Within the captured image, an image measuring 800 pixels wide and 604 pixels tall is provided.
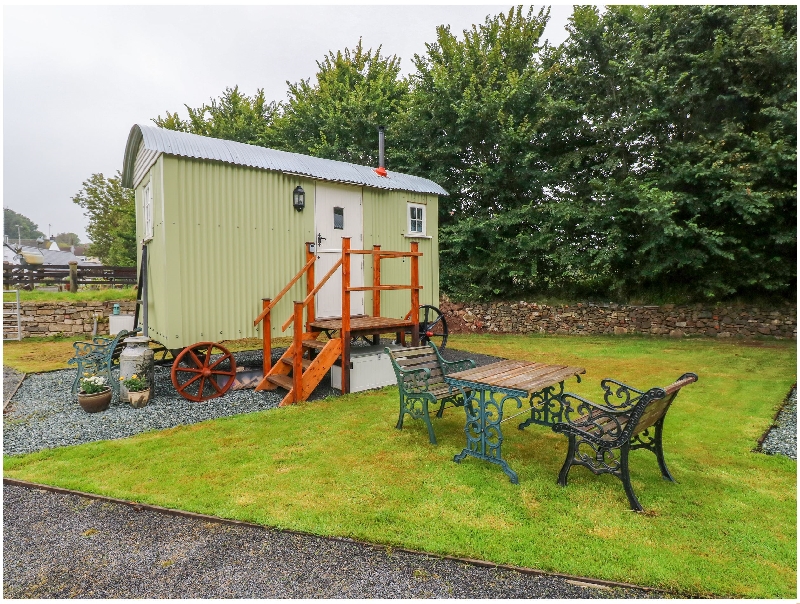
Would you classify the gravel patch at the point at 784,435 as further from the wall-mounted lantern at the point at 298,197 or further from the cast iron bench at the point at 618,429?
the wall-mounted lantern at the point at 298,197

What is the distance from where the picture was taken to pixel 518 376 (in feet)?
13.8

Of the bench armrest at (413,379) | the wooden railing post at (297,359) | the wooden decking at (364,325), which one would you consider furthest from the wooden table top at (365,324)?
the bench armrest at (413,379)

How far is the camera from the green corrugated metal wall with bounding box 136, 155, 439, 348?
20.4 ft

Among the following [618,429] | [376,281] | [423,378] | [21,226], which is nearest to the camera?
[618,429]

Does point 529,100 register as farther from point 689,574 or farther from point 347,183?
point 689,574

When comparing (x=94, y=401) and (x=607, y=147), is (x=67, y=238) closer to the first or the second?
(x=94, y=401)

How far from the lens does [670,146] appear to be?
→ 1157cm

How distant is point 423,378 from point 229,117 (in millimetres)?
22766

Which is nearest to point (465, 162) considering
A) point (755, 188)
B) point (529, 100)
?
point (529, 100)

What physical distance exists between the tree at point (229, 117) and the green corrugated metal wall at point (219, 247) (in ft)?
48.2

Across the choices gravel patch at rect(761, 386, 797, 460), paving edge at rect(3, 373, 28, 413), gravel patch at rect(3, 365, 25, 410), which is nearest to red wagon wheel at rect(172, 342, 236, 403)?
paving edge at rect(3, 373, 28, 413)

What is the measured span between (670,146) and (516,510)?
→ 11856mm

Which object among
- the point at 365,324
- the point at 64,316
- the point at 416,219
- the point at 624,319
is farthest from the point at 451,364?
the point at 64,316

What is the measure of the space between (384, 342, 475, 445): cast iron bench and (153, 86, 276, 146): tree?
1892cm
